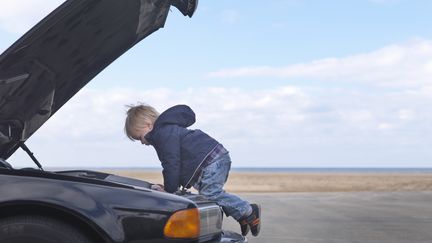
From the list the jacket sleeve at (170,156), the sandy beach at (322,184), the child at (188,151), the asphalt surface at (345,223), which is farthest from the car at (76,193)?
the sandy beach at (322,184)

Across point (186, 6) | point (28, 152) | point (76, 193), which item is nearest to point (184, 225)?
point (76, 193)

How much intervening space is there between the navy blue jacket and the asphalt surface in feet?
11.1

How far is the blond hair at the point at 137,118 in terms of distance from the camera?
15.9ft

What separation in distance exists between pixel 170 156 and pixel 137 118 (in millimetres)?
394

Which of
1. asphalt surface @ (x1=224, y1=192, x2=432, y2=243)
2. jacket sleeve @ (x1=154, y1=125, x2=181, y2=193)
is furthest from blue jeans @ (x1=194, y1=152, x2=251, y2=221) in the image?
asphalt surface @ (x1=224, y1=192, x2=432, y2=243)

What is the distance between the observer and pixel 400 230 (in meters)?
9.40

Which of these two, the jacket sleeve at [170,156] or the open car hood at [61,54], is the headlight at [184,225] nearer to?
the jacket sleeve at [170,156]

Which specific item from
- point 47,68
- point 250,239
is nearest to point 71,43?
point 47,68

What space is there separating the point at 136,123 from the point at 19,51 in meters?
1.28

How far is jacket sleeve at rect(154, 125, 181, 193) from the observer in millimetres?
4656

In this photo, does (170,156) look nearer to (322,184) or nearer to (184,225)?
(184,225)

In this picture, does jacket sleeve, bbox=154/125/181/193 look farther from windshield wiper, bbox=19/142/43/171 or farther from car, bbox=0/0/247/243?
windshield wiper, bbox=19/142/43/171

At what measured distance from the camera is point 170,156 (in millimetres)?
4680

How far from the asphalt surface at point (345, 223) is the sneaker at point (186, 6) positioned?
4.15 meters
